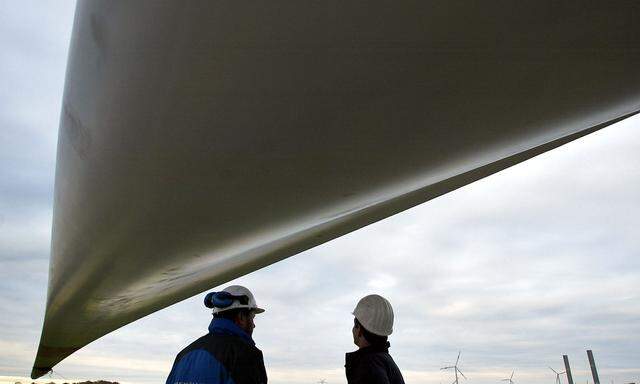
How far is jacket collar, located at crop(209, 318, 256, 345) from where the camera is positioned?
7.45 ft

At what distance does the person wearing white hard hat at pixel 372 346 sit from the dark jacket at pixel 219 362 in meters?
0.48

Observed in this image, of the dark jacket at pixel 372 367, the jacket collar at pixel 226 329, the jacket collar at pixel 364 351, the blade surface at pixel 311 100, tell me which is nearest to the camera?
the blade surface at pixel 311 100

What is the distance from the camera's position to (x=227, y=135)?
1856 millimetres

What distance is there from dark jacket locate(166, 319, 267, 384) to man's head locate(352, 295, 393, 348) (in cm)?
61

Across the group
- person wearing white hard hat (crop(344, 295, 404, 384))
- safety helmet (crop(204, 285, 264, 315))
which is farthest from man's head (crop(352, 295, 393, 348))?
safety helmet (crop(204, 285, 264, 315))

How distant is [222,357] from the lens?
2.13 metres

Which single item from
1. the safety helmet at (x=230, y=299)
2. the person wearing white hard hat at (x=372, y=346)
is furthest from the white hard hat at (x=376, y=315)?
the safety helmet at (x=230, y=299)

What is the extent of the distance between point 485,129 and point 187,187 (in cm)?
133

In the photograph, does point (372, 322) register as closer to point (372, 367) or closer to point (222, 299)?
point (372, 367)

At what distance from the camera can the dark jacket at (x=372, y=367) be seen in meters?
2.39

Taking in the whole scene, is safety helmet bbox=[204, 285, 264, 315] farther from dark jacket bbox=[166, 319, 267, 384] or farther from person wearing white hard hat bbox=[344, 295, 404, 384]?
person wearing white hard hat bbox=[344, 295, 404, 384]

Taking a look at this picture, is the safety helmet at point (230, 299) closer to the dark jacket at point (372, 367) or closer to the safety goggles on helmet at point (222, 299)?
the safety goggles on helmet at point (222, 299)

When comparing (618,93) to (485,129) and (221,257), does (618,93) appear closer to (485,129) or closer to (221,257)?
(485,129)

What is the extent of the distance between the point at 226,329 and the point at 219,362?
18 cm
